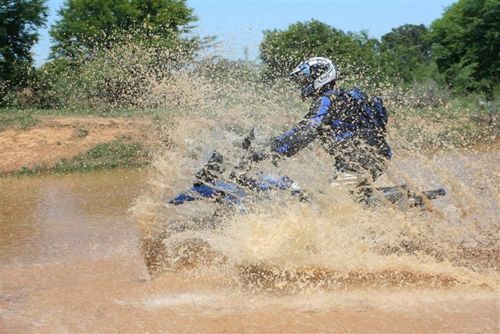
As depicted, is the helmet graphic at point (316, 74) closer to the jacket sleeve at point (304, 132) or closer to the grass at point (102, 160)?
the jacket sleeve at point (304, 132)

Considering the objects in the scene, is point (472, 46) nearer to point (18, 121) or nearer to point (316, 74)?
point (18, 121)

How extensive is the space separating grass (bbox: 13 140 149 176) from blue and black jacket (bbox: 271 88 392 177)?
403 inches

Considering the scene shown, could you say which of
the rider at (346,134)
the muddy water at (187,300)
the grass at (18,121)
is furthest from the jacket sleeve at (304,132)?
the grass at (18,121)

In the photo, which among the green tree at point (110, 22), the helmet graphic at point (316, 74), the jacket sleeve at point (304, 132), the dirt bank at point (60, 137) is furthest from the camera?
the green tree at point (110, 22)

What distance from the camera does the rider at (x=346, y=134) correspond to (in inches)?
244

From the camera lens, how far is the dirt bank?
650 inches

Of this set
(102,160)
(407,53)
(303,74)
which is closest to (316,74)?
(303,74)

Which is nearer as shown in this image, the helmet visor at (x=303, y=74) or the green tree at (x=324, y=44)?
the helmet visor at (x=303, y=74)

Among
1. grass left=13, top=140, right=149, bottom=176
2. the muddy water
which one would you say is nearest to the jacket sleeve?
the muddy water

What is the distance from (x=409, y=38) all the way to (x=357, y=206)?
73534mm

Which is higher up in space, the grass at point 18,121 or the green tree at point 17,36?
Result: the green tree at point 17,36

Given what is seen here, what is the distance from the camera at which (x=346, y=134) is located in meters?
6.23

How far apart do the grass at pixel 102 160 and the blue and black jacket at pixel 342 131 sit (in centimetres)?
1023

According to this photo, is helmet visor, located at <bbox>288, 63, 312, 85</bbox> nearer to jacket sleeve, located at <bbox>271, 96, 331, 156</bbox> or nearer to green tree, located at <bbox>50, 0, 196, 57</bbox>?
jacket sleeve, located at <bbox>271, 96, 331, 156</bbox>
